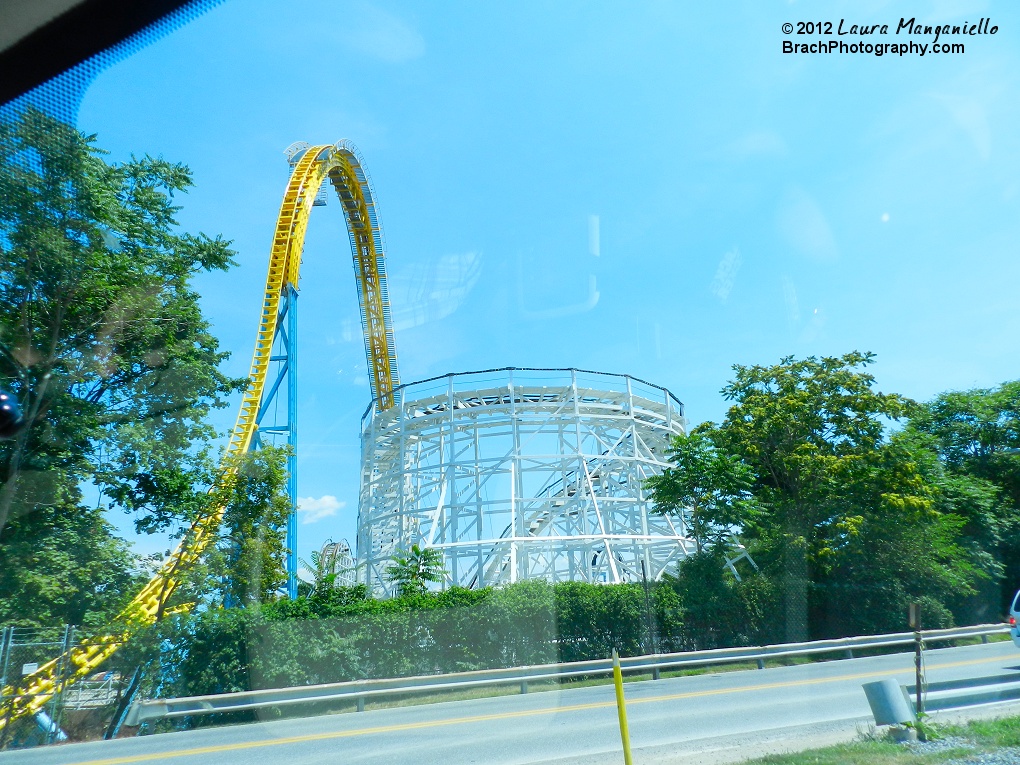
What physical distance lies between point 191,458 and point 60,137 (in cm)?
1342

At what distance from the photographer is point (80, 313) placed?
13070 millimetres

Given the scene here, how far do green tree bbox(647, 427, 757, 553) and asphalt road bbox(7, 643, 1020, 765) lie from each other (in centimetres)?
702

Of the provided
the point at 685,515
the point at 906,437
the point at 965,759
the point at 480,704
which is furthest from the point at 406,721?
the point at 906,437

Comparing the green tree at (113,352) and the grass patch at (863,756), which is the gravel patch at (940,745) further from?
the green tree at (113,352)

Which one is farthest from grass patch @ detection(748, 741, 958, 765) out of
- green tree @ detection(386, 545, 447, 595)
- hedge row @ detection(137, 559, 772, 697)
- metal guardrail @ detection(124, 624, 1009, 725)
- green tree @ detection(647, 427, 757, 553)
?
green tree @ detection(647, 427, 757, 553)

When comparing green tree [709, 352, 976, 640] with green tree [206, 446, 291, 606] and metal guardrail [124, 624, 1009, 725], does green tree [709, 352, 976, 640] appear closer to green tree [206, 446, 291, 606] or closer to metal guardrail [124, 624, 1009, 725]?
metal guardrail [124, 624, 1009, 725]

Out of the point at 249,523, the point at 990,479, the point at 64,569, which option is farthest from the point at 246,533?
the point at 990,479

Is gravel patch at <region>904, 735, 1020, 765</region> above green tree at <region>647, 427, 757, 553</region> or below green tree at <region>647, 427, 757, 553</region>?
below

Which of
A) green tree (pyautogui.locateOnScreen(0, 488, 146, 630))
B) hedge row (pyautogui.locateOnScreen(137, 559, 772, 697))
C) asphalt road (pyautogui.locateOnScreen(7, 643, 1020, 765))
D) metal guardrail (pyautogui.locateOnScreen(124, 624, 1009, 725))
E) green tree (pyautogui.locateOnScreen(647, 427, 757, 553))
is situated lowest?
asphalt road (pyautogui.locateOnScreen(7, 643, 1020, 765))

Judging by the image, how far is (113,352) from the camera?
559 inches

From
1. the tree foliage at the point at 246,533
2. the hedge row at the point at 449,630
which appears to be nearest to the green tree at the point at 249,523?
the tree foliage at the point at 246,533

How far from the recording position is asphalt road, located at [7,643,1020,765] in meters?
7.73

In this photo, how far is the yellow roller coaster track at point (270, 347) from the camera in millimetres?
13055

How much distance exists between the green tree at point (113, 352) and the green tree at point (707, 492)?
12.4 m
